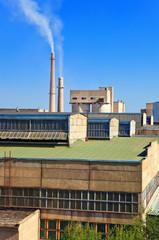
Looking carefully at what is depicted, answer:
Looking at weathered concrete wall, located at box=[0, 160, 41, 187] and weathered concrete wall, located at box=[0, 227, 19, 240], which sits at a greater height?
weathered concrete wall, located at box=[0, 160, 41, 187]

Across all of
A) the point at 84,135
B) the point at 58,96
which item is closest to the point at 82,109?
the point at 58,96

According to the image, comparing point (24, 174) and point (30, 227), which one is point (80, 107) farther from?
point (30, 227)

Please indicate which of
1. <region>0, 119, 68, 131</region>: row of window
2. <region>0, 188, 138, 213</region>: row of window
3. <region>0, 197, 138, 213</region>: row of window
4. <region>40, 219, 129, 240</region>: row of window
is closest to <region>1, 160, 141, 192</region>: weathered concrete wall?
<region>0, 188, 138, 213</region>: row of window

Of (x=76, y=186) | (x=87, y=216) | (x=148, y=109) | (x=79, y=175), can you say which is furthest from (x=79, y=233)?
(x=148, y=109)

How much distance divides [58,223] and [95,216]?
420 cm

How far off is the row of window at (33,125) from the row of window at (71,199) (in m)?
12.1

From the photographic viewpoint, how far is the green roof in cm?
3638

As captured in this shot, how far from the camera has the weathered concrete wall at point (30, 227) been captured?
3038 cm

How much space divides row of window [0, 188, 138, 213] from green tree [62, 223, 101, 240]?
200 cm

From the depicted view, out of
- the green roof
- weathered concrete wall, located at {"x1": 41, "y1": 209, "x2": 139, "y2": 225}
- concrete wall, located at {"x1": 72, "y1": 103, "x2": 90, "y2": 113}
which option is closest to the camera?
weathered concrete wall, located at {"x1": 41, "y1": 209, "x2": 139, "y2": 225}

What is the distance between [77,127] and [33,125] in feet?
21.8

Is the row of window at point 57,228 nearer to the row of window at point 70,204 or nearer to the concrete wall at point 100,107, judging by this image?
the row of window at point 70,204

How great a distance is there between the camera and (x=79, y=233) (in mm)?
32438

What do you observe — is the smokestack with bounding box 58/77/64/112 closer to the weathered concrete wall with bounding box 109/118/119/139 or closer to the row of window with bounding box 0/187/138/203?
the weathered concrete wall with bounding box 109/118/119/139
